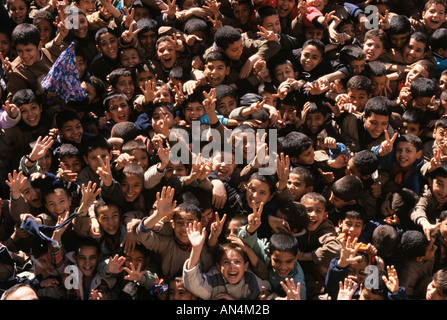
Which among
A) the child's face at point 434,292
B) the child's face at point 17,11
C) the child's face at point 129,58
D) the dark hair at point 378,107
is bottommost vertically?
the child's face at point 434,292

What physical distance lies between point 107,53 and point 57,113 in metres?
0.74

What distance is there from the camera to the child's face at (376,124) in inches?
207

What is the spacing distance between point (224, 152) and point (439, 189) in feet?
5.18

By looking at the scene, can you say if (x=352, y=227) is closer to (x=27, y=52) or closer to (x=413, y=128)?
(x=413, y=128)

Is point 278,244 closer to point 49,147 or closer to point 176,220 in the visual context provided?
point 176,220

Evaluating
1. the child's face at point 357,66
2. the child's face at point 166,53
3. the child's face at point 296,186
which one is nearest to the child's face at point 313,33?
the child's face at point 357,66

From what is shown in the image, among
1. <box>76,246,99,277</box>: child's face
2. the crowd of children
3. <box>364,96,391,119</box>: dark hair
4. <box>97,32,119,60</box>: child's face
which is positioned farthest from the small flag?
<box>364,96,391,119</box>: dark hair

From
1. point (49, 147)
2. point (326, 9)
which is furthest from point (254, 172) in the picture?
point (326, 9)

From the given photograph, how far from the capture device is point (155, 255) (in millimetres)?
4668

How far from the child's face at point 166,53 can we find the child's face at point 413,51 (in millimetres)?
2050

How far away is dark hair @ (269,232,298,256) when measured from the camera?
14.7ft

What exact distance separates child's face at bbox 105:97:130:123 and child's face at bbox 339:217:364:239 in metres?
1.93

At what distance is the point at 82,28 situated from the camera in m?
5.86

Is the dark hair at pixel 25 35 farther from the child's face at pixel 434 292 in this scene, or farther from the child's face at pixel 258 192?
the child's face at pixel 434 292
